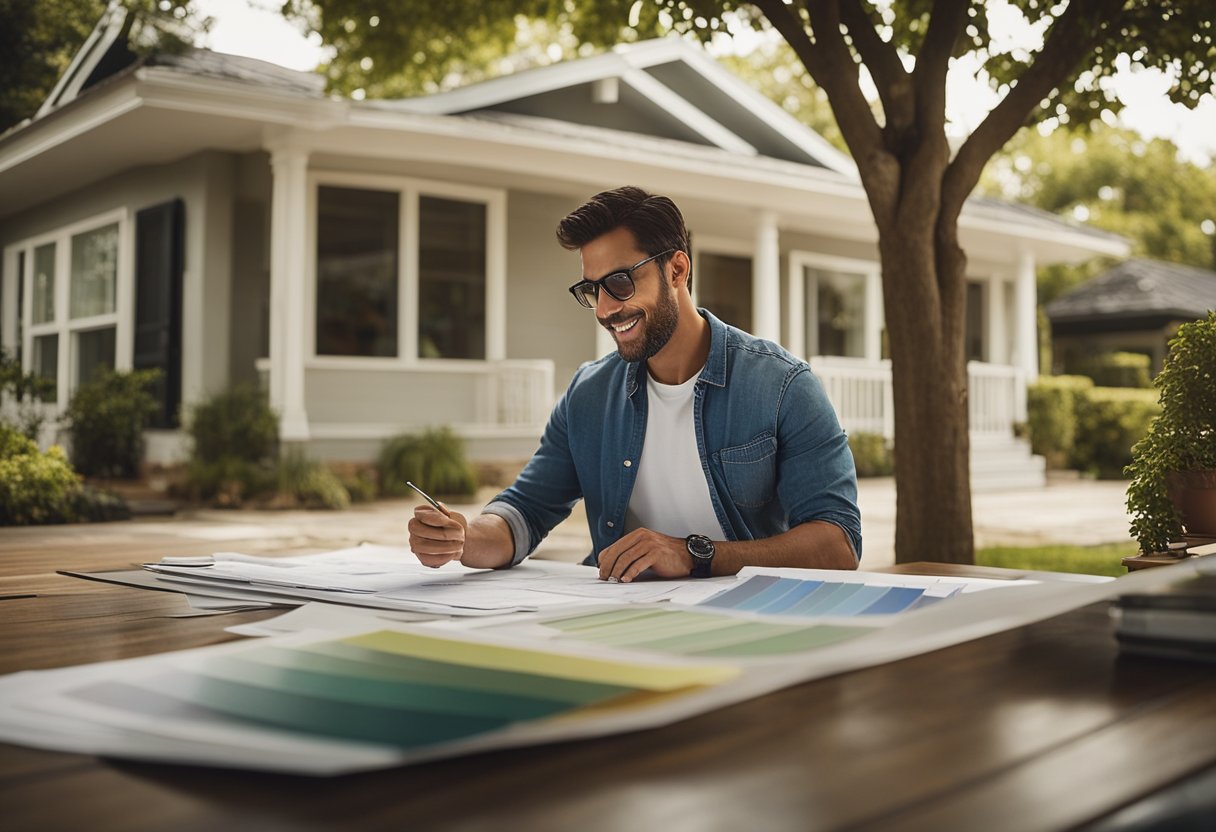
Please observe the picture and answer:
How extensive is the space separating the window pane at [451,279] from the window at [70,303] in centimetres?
294

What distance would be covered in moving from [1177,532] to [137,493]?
8.61 meters

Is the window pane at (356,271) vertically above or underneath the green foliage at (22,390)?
above

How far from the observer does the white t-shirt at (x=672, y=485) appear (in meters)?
2.45

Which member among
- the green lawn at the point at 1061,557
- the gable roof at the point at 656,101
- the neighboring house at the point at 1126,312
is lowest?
the green lawn at the point at 1061,557

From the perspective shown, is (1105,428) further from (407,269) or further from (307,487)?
(307,487)

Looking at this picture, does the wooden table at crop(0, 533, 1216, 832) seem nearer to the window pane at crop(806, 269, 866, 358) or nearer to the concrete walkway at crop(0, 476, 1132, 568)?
the concrete walkway at crop(0, 476, 1132, 568)

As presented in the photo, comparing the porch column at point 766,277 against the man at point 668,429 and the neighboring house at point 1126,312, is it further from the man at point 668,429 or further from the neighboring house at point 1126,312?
the neighboring house at point 1126,312

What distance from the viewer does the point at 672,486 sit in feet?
8.13

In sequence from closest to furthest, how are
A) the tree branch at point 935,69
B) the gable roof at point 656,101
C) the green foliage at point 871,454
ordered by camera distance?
the tree branch at point 935,69
the gable roof at point 656,101
the green foliage at point 871,454

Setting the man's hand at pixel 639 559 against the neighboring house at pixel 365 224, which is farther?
the neighboring house at pixel 365 224

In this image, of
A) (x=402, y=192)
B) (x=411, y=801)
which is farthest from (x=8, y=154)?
(x=411, y=801)

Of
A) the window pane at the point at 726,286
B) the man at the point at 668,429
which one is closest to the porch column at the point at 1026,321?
the window pane at the point at 726,286

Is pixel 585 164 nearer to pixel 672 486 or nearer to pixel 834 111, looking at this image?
pixel 834 111

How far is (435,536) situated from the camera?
191 centimetres
